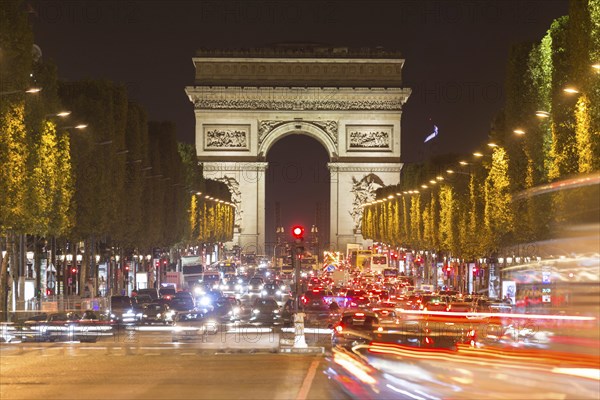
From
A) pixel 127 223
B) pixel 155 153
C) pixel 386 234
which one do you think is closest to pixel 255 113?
pixel 386 234

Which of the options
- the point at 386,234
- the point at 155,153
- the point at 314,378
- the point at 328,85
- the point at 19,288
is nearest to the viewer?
the point at 314,378

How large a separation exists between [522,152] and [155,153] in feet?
123

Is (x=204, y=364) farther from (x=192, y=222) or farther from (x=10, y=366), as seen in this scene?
(x=192, y=222)

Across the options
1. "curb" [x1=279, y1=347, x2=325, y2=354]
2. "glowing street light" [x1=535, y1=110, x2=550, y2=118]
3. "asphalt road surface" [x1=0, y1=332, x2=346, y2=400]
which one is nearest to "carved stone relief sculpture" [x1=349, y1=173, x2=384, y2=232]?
"glowing street light" [x1=535, y1=110, x2=550, y2=118]

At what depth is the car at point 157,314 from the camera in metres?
48.8

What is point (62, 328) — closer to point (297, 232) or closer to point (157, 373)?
point (297, 232)

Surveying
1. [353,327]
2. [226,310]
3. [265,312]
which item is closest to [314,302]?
[226,310]

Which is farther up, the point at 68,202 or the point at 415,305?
the point at 68,202

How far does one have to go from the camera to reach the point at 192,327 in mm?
46031

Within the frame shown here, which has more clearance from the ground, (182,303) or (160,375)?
(182,303)

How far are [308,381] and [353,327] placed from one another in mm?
10576

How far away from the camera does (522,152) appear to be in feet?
182

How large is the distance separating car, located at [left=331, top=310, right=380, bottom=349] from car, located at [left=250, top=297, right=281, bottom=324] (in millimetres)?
16973

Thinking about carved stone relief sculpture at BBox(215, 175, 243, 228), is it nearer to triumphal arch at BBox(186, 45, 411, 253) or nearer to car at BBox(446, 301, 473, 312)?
triumphal arch at BBox(186, 45, 411, 253)
